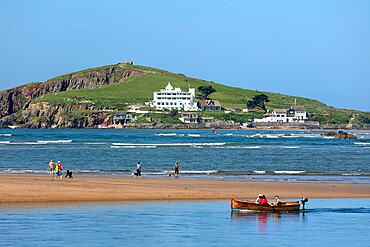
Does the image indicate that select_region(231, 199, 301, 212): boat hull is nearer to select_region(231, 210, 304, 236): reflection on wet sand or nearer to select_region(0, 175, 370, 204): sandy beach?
select_region(231, 210, 304, 236): reflection on wet sand

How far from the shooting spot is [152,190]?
33219 mm

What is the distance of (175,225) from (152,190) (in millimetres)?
10395

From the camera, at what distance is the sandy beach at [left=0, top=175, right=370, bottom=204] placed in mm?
30062

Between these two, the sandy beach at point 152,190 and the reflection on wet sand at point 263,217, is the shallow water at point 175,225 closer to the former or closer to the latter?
the reflection on wet sand at point 263,217

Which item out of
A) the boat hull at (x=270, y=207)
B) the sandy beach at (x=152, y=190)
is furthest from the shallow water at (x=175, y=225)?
the sandy beach at (x=152, y=190)

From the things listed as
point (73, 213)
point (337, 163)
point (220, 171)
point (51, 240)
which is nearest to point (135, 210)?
point (73, 213)

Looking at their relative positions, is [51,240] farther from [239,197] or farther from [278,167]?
[278,167]

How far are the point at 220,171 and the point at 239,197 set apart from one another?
17719 mm

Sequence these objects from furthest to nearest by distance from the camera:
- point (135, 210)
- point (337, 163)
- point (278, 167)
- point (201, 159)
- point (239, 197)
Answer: point (201, 159) → point (337, 163) → point (278, 167) → point (239, 197) → point (135, 210)

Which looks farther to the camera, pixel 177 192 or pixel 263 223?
pixel 177 192

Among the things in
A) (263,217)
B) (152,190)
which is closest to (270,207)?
(263,217)

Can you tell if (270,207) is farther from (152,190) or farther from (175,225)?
(152,190)

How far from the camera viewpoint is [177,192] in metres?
32.8

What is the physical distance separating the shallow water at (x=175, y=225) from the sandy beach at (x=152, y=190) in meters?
2.10
